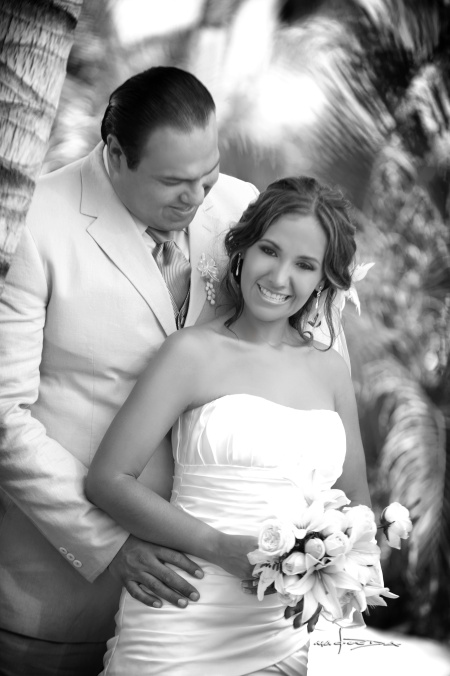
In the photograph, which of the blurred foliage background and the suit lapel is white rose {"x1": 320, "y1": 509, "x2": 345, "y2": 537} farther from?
the blurred foliage background

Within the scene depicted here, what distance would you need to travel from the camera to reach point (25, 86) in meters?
1.73

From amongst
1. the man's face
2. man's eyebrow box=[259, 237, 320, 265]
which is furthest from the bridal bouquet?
the man's face

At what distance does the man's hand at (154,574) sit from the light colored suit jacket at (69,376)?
6cm

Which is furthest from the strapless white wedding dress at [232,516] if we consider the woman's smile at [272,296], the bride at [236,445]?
the woman's smile at [272,296]

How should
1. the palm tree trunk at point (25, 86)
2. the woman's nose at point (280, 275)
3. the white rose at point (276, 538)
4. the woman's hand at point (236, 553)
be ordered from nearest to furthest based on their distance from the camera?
the palm tree trunk at point (25, 86) → the white rose at point (276, 538) → the woman's hand at point (236, 553) → the woman's nose at point (280, 275)

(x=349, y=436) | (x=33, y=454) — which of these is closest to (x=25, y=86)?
(x=33, y=454)

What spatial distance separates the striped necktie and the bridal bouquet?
782 mm

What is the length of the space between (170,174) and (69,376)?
1.95ft

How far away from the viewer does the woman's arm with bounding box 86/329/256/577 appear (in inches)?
83.2

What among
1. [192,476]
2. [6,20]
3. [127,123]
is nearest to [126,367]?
[192,476]

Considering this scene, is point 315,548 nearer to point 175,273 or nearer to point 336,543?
point 336,543

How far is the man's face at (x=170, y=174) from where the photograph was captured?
2262 millimetres

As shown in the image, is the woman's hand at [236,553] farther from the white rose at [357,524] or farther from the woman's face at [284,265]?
the woman's face at [284,265]

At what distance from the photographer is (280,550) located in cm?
182
